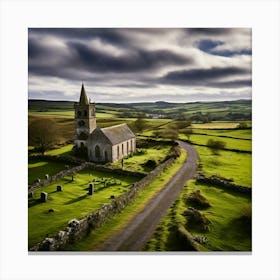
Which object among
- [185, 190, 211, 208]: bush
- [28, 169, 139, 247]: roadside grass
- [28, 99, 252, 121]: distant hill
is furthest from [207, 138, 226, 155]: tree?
[28, 169, 139, 247]: roadside grass

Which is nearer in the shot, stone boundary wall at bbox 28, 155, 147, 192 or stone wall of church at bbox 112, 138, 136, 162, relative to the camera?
stone boundary wall at bbox 28, 155, 147, 192

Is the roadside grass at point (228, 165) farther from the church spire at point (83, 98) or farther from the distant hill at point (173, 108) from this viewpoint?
the church spire at point (83, 98)

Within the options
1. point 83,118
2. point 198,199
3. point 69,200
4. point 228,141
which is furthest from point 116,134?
point 198,199

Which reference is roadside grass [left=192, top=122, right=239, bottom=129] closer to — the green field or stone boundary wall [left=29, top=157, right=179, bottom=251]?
the green field
